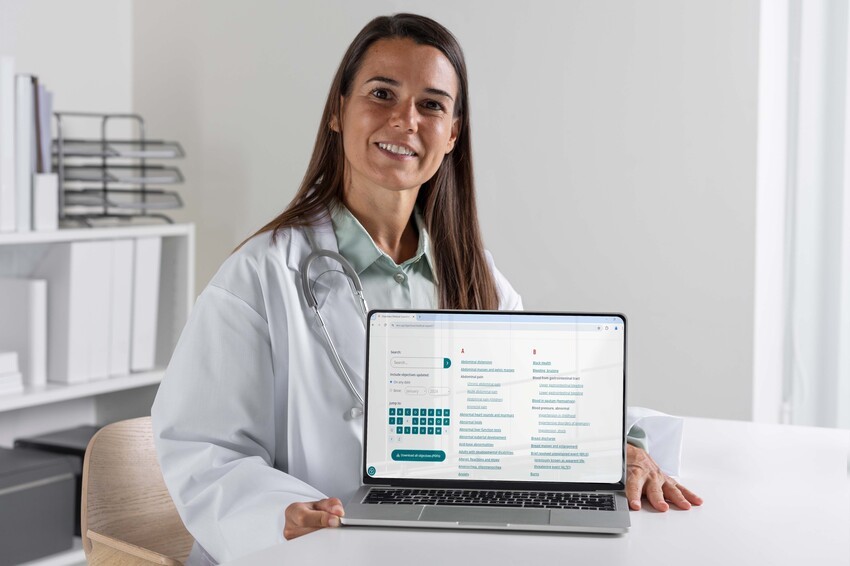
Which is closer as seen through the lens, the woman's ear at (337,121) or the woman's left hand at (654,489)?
the woman's left hand at (654,489)

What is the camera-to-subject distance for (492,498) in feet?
3.57

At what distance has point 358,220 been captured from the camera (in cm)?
149

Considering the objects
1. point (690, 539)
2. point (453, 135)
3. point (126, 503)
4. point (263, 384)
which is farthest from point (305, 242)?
point (690, 539)

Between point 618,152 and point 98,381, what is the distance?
1375 millimetres

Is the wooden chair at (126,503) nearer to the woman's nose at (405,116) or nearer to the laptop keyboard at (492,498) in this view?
the laptop keyboard at (492,498)

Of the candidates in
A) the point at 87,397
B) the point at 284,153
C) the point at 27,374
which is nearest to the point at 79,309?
the point at 27,374

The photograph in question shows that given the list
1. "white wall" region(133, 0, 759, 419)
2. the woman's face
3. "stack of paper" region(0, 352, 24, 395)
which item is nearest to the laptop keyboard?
the woman's face

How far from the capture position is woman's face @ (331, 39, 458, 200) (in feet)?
4.68

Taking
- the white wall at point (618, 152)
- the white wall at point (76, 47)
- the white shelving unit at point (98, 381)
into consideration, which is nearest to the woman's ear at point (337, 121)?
the white wall at point (618, 152)

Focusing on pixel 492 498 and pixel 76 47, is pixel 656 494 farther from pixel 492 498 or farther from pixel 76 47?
pixel 76 47

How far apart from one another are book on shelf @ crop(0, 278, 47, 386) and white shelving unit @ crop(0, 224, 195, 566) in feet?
0.22

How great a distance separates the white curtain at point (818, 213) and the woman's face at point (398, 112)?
1122mm

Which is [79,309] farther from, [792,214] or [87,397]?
[792,214]

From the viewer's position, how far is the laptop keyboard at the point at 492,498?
107 centimetres
